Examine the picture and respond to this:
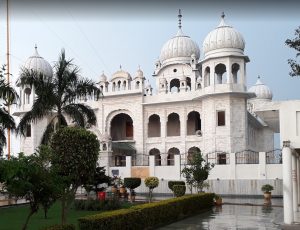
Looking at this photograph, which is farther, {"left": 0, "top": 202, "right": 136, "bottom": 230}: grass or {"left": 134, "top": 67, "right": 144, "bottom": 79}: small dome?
{"left": 134, "top": 67, "right": 144, "bottom": 79}: small dome

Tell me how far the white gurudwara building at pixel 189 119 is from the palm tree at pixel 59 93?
830 cm

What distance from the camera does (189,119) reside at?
44125 mm

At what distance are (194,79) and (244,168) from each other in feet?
47.6

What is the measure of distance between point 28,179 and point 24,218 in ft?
24.0

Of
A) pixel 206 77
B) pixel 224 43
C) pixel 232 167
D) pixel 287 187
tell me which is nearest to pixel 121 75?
pixel 206 77

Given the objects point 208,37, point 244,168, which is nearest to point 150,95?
point 208,37

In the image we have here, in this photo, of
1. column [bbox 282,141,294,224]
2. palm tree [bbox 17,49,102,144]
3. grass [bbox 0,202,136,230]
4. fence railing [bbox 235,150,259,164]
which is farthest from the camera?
fence railing [bbox 235,150,259,164]

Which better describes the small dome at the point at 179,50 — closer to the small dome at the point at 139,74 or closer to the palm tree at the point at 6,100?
the small dome at the point at 139,74

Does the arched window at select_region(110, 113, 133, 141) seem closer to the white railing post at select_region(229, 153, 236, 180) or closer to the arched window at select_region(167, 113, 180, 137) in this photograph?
the arched window at select_region(167, 113, 180, 137)

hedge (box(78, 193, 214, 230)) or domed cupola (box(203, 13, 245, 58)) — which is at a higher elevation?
domed cupola (box(203, 13, 245, 58))

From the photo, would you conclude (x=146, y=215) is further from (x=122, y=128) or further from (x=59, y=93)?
(x=122, y=128)

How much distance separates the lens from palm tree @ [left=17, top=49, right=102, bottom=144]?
2258 cm

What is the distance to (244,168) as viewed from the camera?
32156mm

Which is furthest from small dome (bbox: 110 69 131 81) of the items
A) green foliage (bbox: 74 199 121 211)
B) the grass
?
green foliage (bbox: 74 199 121 211)
